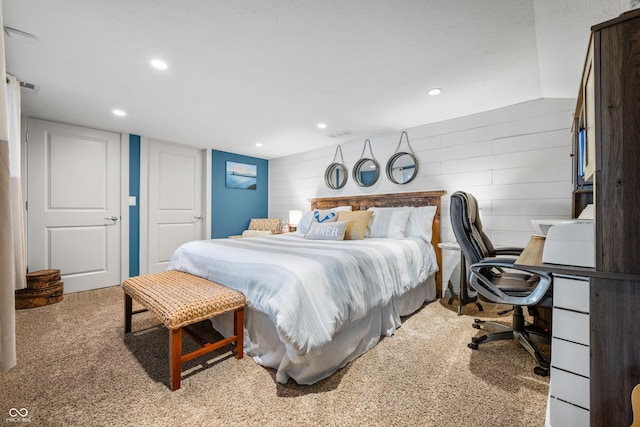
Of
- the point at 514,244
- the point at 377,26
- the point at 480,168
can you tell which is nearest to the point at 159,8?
the point at 377,26

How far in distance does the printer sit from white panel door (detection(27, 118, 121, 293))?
4.67m

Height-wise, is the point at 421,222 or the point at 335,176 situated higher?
the point at 335,176

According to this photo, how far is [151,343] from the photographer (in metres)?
2.10

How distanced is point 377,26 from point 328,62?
49 centimetres

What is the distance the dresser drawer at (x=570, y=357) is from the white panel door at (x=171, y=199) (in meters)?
4.65

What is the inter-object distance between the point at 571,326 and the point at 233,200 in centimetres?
485

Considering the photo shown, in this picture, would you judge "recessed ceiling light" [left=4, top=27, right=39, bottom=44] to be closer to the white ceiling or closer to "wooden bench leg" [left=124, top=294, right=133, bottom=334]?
the white ceiling

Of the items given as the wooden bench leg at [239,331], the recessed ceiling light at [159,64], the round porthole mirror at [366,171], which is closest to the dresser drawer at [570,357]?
the wooden bench leg at [239,331]

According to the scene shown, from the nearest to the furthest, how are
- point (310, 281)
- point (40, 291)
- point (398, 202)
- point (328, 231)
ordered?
point (310, 281) < point (40, 291) < point (328, 231) < point (398, 202)

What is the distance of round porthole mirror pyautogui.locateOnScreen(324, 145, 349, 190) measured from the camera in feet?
14.4

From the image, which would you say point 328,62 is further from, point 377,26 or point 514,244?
point 514,244

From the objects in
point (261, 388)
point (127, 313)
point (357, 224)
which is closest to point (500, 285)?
point (357, 224)

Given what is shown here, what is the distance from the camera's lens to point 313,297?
162 centimetres

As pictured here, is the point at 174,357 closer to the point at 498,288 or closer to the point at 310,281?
the point at 310,281
